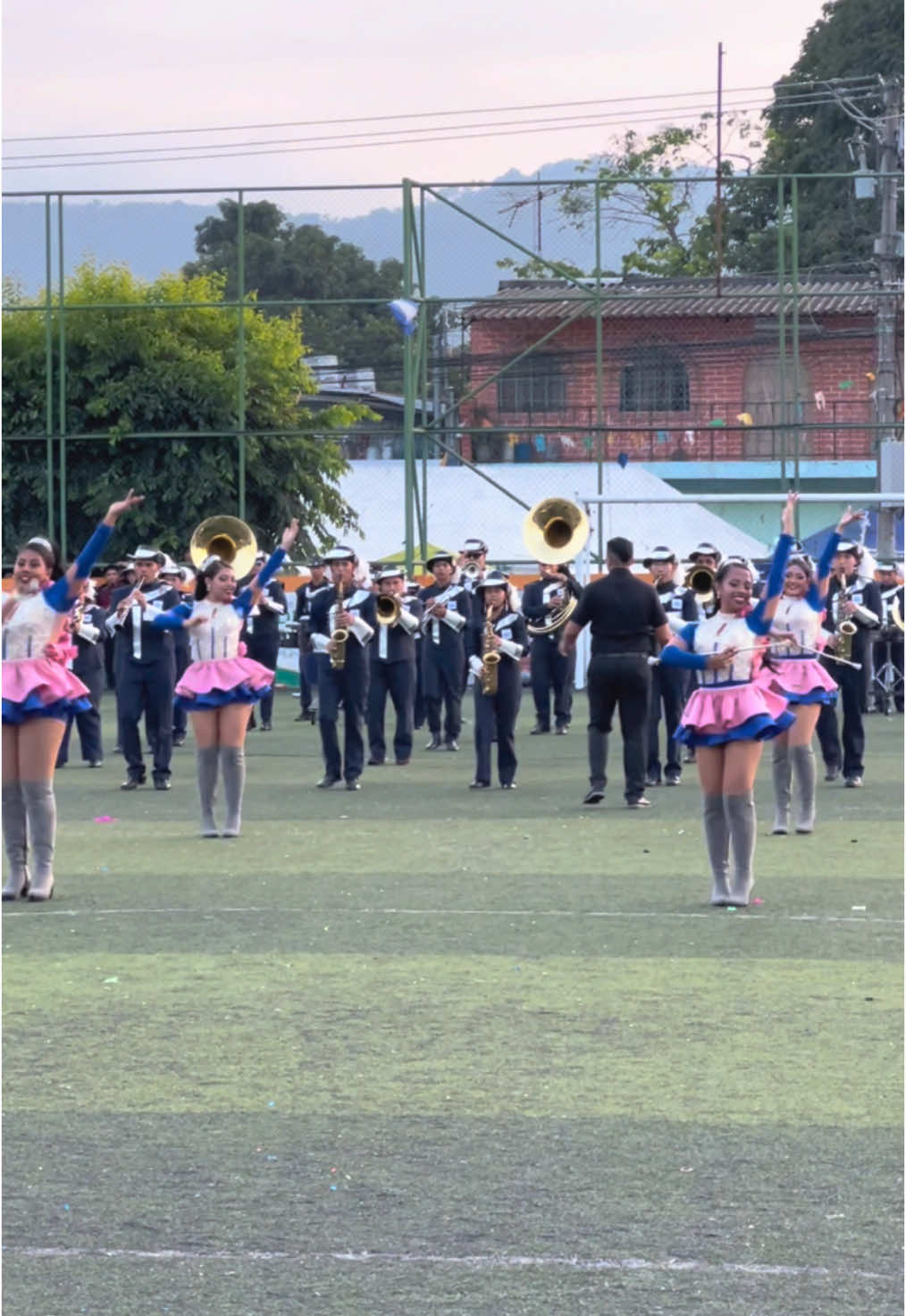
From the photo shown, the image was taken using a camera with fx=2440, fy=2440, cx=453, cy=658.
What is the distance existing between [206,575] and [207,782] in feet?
4.23

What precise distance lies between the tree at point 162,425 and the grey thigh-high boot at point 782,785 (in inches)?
707

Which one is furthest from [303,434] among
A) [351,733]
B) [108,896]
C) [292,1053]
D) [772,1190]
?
[772,1190]

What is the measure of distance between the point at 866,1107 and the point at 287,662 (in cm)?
2526

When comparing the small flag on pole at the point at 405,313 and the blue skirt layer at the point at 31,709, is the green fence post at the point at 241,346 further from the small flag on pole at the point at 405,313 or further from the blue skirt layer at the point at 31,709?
the blue skirt layer at the point at 31,709

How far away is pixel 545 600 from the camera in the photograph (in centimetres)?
2466

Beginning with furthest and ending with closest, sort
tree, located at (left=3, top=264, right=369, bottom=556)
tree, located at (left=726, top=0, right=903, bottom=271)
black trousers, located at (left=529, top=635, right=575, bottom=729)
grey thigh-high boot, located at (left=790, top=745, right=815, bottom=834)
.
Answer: tree, located at (left=726, top=0, right=903, bottom=271), tree, located at (left=3, top=264, right=369, bottom=556), black trousers, located at (left=529, top=635, right=575, bottom=729), grey thigh-high boot, located at (left=790, top=745, right=815, bottom=834)

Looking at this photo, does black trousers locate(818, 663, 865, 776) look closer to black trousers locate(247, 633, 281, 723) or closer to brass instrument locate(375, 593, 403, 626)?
brass instrument locate(375, 593, 403, 626)

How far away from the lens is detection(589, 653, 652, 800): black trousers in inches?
667

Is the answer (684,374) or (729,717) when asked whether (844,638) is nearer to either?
(729,717)

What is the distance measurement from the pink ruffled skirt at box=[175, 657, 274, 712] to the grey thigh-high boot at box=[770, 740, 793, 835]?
3.21m

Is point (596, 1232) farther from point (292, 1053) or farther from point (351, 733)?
point (351, 733)

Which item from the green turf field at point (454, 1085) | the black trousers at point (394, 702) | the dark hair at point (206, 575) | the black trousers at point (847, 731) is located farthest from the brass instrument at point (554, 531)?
the green turf field at point (454, 1085)

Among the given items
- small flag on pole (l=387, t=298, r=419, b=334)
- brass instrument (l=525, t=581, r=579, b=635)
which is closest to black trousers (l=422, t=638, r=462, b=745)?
brass instrument (l=525, t=581, r=579, b=635)

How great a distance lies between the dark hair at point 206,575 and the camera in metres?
15.2
